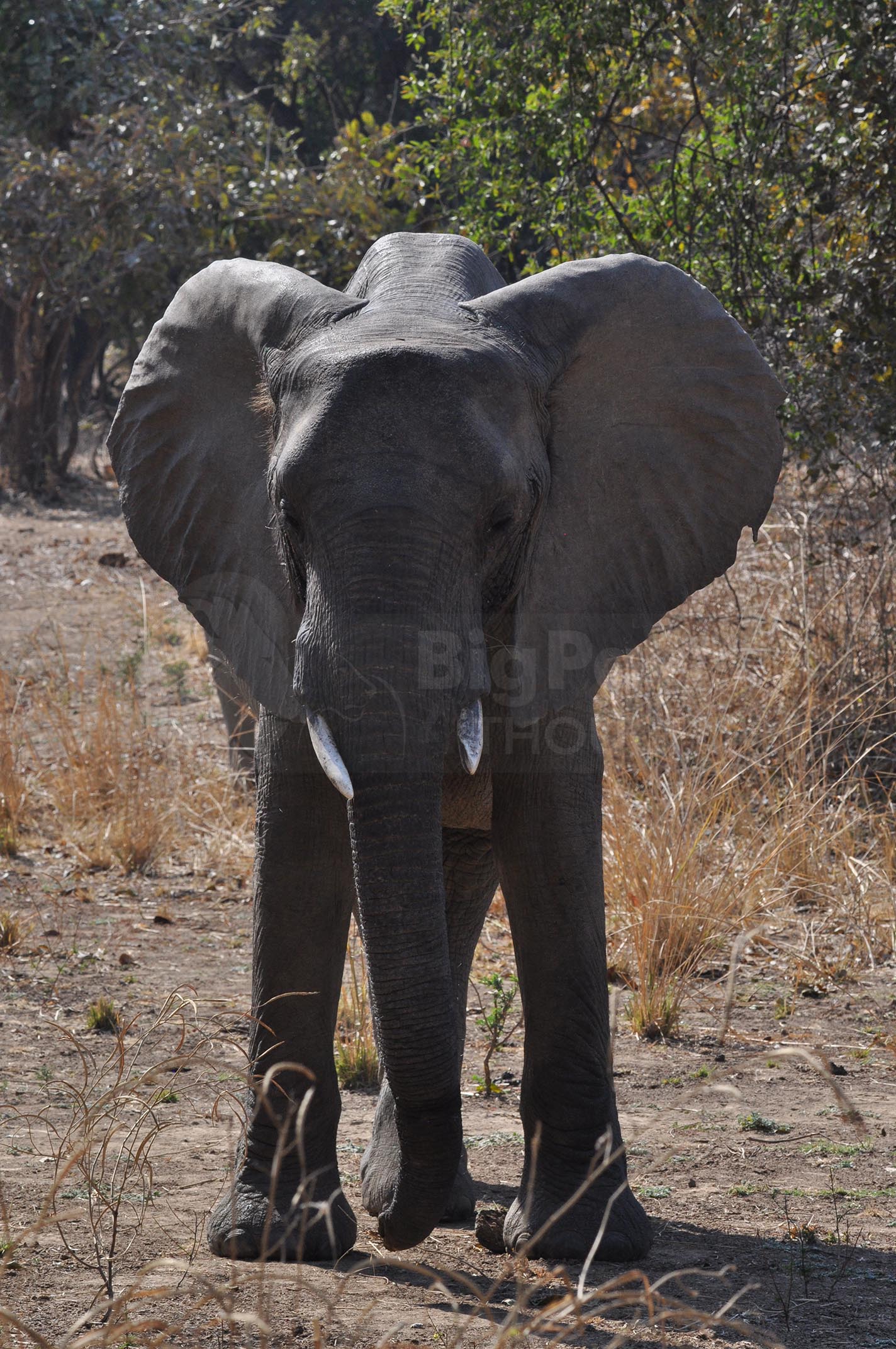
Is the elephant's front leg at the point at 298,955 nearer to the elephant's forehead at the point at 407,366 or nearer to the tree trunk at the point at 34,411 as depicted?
the elephant's forehead at the point at 407,366

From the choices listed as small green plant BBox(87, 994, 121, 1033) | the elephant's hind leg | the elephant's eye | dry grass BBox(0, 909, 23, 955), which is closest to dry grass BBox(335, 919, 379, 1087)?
the elephant's hind leg

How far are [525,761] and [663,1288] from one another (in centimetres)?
113

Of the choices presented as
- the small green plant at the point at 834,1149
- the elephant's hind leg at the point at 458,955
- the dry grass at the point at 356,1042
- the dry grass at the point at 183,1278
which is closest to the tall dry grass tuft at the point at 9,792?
the dry grass at the point at 356,1042

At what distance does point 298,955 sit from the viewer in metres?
3.52

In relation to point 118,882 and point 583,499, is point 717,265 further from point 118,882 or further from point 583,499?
point 583,499

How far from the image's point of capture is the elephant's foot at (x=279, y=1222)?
3.46 m

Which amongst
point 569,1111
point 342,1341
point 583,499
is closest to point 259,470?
point 583,499

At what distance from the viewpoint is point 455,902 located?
4.20 m

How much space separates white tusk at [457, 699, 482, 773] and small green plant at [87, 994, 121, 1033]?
8.07ft

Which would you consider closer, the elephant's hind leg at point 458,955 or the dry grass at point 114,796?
the elephant's hind leg at point 458,955

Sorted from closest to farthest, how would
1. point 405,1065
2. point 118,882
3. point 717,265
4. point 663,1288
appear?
point 405,1065 < point 663,1288 < point 118,882 < point 717,265

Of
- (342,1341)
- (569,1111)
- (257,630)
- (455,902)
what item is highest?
(257,630)

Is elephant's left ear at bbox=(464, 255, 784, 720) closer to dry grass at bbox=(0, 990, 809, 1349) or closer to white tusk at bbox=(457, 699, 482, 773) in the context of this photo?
white tusk at bbox=(457, 699, 482, 773)

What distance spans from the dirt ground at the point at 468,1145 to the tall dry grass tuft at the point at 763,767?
252mm
